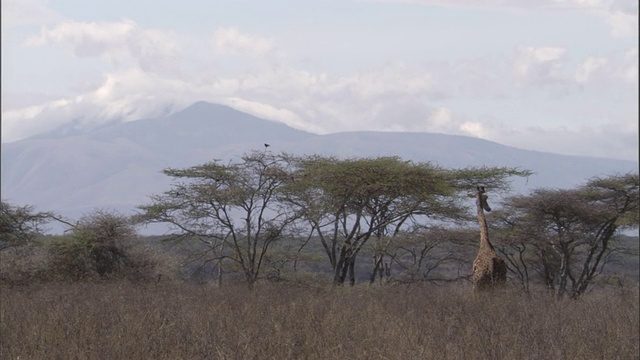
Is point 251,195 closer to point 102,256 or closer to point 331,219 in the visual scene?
point 331,219

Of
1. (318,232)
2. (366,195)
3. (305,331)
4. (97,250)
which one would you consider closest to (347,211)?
(318,232)

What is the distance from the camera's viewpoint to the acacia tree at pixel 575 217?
88.9ft

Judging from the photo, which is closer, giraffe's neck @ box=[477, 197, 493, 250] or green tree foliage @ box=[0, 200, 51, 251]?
giraffe's neck @ box=[477, 197, 493, 250]

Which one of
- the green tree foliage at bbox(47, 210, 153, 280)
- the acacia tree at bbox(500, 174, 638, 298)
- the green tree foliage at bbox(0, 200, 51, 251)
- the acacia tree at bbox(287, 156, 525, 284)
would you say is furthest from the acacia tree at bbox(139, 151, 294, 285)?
the acacia tree at bbox(500, 174, 638, 298)

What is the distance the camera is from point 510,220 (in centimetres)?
Result: 2967

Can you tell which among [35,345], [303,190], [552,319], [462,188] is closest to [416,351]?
[35,345]

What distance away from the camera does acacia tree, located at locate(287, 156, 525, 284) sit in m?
25.3

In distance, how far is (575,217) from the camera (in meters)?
27.5

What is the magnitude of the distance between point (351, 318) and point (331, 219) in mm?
15448

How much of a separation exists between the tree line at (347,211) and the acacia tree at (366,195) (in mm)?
36

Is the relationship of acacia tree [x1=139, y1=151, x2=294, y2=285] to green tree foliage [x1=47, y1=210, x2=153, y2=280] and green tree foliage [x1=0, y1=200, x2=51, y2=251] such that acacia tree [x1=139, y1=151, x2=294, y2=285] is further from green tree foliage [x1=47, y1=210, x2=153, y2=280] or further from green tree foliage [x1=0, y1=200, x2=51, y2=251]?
green tree foliage [x1=0, y1=200, x2=51, y2=251]

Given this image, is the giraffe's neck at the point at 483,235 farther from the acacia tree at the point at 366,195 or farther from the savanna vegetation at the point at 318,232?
the acacia tree at the point at 366,195

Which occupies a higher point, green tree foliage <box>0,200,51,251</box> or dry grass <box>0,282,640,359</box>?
green tree foliage <box>0,200,51,251</box>

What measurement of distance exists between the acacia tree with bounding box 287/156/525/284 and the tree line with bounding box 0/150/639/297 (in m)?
0.04
